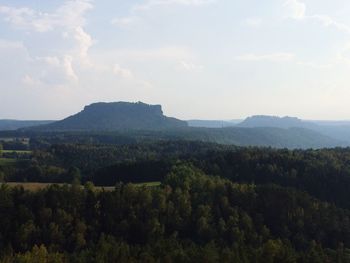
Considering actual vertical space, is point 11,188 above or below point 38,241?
above

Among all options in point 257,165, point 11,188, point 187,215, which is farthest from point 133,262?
point 257,165

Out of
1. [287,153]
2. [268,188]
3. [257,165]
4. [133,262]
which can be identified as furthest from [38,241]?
[287,153]

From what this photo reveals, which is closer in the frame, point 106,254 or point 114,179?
point 106,254

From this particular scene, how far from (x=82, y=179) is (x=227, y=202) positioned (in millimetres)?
77133

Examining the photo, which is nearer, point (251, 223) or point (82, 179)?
point (251, 223)

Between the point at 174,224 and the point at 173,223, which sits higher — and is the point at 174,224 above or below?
below

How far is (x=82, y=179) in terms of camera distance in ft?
602

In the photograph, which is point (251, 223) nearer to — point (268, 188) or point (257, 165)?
point (268, 188)

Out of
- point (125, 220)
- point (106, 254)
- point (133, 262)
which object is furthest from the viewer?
point (125, 220)

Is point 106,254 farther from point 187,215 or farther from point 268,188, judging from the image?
point 268,188

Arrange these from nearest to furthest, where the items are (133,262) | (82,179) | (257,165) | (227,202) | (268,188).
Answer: (133,262) → (227,202) → (268,188) → (257,165) → (82,179)

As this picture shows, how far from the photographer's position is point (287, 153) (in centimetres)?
18475

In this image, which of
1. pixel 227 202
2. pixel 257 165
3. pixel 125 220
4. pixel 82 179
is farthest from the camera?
pixel 82 179

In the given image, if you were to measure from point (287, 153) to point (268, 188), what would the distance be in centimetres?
5486
